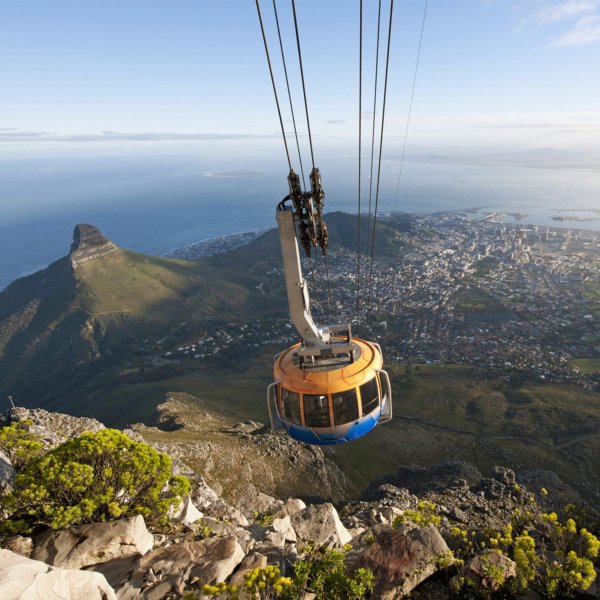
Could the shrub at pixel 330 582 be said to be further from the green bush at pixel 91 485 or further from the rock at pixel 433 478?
the rock at pixel 433 478

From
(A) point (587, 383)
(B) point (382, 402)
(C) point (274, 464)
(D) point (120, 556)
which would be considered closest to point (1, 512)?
(D) point (120, 556)

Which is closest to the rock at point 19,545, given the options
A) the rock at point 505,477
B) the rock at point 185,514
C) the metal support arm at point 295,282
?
the rock at point 185,514

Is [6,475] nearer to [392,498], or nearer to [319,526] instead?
[319,526]

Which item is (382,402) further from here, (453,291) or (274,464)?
(453,291)

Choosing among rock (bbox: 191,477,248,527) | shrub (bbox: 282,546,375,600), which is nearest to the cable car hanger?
shrub (bbox: 282,546,375,600)

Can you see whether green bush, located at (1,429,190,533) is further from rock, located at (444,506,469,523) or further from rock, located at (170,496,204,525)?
rock, located at (444,506,469,523)

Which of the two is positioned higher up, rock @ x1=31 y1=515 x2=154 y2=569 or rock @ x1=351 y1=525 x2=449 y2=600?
rock @ x1=31 y1=515 x2=154 y2=569
